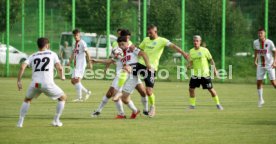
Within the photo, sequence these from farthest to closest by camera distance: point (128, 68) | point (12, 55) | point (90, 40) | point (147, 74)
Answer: point (12, 55), point (90, 40), point (147, 74), point (128, 68)

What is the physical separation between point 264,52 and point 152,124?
7.82 m

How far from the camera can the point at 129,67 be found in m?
16.5

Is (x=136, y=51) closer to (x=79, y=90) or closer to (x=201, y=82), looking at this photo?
(x=201, y=82)

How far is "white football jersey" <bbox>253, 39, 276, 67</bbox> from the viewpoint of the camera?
21.6 m

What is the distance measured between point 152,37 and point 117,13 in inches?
777

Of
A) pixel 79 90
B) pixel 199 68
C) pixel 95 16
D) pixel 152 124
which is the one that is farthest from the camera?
pixel 95 16

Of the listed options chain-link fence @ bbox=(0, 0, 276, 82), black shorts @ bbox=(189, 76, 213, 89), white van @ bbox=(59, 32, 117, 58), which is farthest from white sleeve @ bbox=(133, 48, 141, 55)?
white van @ bbox=(59, 32, 117, 58)

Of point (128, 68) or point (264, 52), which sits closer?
point (128, 68)

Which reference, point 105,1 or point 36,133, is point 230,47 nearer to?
point 105,1

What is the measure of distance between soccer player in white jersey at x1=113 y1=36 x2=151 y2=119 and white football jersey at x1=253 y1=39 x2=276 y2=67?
6276 mm

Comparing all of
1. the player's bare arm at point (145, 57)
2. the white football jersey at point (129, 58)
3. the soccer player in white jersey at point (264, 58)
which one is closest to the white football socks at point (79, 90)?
the soccer player in white jersey at point (264, 58)

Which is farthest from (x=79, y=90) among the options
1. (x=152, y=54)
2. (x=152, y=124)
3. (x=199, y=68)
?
(x=152, y=124)

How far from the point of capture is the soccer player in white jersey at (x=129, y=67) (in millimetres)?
16266

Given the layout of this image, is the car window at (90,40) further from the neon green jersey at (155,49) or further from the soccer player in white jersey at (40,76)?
the soccer player in white jersey at (40,76)
